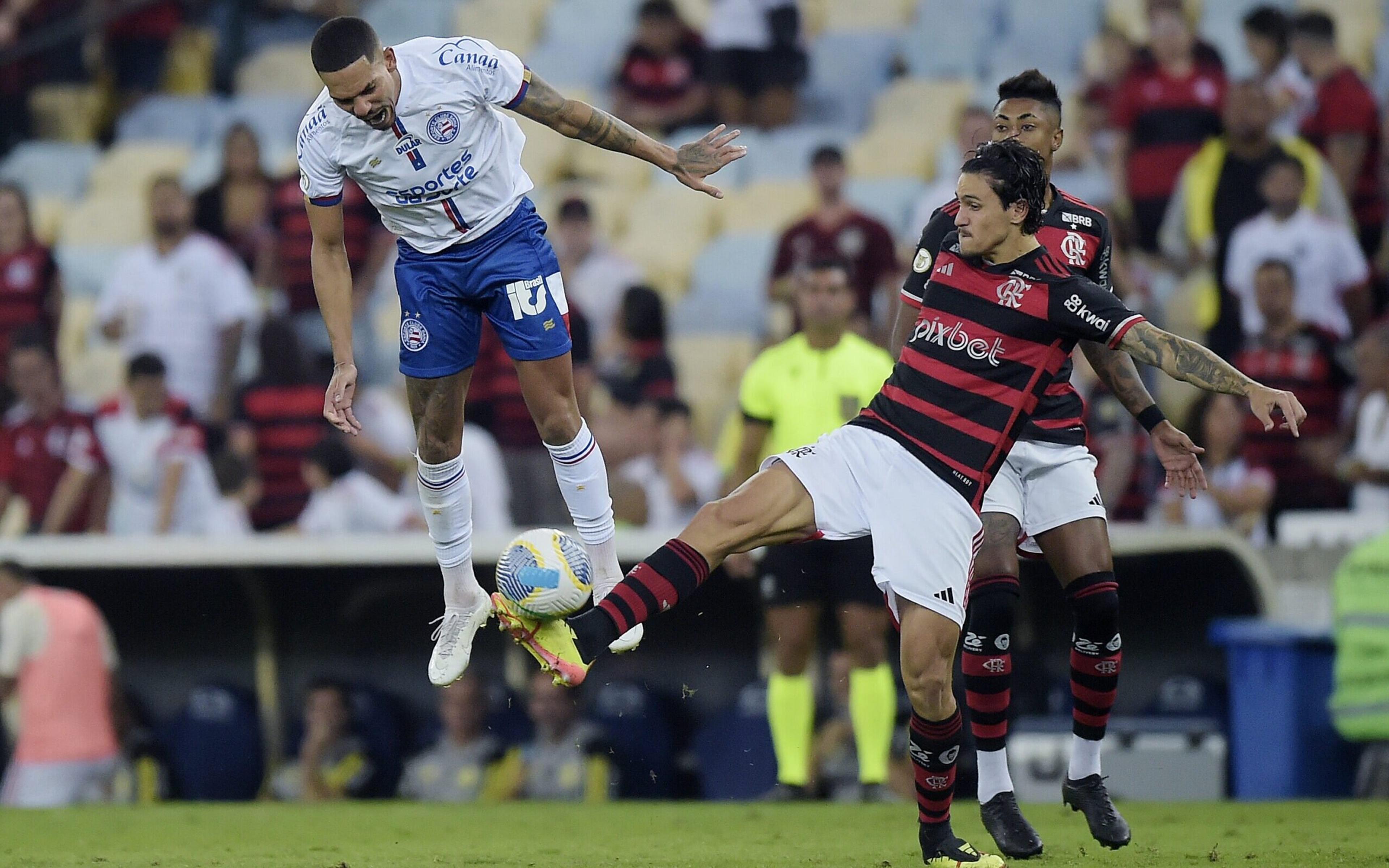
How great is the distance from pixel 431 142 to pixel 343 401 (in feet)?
3.21

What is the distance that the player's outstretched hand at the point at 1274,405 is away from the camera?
236 inches

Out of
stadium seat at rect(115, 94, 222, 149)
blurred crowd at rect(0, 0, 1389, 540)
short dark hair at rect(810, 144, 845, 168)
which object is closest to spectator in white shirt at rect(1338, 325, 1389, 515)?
blurred crowd at rect(0, 0, 1389, 540)

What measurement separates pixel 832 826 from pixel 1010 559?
1670 mm

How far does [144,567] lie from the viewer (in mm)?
11305

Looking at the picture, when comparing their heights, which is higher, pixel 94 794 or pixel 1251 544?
pixel 1251 544

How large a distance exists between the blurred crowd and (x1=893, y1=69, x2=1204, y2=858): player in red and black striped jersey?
11.4 feet

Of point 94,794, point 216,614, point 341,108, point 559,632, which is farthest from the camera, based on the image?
point 216,614

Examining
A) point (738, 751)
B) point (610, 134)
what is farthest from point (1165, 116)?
point (610, 134)

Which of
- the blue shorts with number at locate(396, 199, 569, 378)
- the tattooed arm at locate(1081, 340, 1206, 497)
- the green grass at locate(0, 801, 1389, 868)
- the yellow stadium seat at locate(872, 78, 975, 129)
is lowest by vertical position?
the green grass at locate(0, 801, 1389, 868)

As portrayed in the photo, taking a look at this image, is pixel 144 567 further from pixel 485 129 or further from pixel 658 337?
pixel 485 129

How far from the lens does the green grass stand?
23.3 feet

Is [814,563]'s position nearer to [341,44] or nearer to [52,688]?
[341,44]

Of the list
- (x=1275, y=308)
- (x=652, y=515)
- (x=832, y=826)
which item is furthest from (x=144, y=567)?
(x=1275, y=308)

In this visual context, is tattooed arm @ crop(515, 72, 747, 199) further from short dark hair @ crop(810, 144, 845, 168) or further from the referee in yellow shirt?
short dark hair @ crop(810, 144, 845, 168)
